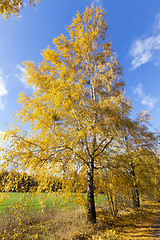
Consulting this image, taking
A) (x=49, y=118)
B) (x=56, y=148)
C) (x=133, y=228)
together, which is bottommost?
(x=133, y=228)

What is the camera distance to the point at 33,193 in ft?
12.5

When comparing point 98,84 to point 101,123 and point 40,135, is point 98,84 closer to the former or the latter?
point 101,123

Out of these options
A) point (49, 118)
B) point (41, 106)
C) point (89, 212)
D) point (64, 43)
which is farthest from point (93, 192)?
point (64, 43)

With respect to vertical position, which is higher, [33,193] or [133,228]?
[33,193]

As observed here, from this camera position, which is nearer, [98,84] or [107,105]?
[107,105]

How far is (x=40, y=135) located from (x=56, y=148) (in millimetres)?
802

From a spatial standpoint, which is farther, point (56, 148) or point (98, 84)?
point (98, 84)

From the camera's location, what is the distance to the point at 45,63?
21.1 feet

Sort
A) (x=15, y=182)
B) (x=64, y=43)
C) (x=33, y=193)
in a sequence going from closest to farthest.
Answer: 1. (x=15, y=182)
2. (x=33, y=193)
3. (x=64, y=43)

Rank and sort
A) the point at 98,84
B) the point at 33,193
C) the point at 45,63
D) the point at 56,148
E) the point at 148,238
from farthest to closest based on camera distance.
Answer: the point at 45,63 → the point at 98,84 → the point at 56,148 → the point at 148,238 → the point at 33,193

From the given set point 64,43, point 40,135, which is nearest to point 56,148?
point 40,135

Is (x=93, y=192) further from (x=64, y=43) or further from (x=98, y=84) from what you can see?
(x=64, y=43)

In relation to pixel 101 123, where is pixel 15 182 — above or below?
below

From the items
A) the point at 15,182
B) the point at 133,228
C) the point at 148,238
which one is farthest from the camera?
the point at 133,228
